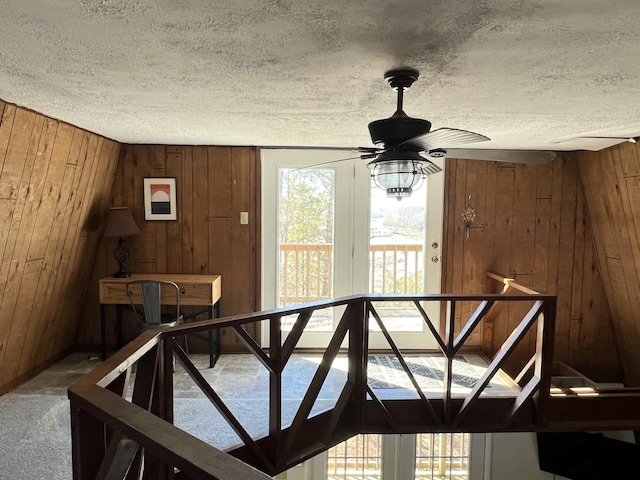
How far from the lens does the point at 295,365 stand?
151 inches

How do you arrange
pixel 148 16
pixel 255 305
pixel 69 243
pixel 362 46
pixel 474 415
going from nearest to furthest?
1. pixel 148 16
2. pixel 362 46
3. pixel 474 415
4. pixel 69 243
5. pixel 255 305

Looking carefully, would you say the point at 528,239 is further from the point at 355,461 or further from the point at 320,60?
the point at 320,60

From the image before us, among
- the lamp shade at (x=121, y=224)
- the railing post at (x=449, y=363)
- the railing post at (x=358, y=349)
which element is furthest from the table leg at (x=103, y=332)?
the railing post at (x=449, y=363)

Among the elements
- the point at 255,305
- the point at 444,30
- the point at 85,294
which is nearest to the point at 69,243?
the point at 85,294

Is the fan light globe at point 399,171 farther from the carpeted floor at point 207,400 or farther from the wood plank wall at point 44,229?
the wood plank wall at point 44,229

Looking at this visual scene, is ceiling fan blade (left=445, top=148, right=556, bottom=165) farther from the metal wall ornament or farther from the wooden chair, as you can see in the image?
the wooden chair

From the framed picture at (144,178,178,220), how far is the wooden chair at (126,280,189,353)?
0.73m

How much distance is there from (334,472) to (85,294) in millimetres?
2956

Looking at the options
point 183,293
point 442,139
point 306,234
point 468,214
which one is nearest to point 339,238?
point 306,234

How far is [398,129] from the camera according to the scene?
1752 millimetres

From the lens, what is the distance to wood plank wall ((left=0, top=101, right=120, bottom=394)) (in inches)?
101

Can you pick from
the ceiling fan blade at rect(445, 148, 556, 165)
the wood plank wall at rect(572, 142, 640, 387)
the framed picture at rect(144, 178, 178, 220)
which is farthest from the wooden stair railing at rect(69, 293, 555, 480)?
the framed picture at rect(144, 178, 178, 220)

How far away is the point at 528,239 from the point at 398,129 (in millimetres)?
3034

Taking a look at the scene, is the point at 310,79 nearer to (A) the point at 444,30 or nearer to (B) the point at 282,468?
(A) the point at 444,30
